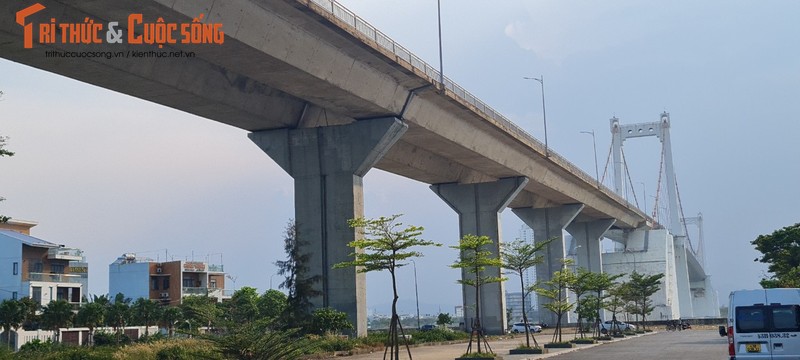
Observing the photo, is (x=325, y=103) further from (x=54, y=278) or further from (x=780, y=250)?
(x=54, y=278)

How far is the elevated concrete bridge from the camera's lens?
30000mm

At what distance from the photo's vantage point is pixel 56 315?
6800 centimetres

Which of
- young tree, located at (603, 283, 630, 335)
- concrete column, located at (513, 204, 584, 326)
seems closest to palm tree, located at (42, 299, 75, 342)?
young tree, located at (603, 283, 630, 335)

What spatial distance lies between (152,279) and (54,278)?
18821 mm

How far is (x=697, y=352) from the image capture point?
3553 centimetres

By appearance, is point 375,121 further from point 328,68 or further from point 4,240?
point 4,240

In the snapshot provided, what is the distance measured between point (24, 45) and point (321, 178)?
18924mm

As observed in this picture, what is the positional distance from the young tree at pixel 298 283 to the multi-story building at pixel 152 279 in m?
54.4

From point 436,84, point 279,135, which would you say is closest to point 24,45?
point 279,135

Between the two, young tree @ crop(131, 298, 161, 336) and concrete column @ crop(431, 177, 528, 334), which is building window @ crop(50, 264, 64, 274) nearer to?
young tree @ crop(131, 298, 161, 336)

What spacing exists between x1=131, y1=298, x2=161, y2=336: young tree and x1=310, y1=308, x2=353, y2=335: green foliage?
42.0 metres

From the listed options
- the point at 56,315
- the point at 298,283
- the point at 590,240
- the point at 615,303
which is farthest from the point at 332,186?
the point at 590,240

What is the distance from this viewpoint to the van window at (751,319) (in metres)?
22.0

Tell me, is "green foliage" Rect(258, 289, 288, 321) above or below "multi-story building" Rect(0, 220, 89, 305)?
below
